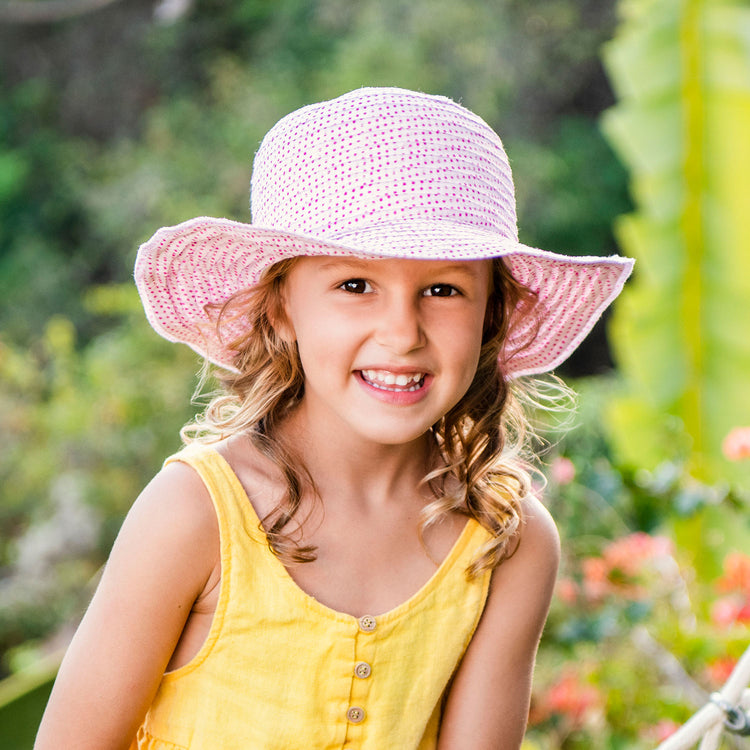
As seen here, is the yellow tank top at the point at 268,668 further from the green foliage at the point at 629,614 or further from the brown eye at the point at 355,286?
the green foliage at the point at 629,614

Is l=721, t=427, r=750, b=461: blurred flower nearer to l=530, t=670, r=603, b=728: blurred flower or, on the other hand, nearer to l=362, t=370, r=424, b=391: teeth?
l=530, t=670, r=603, b=728: blurred flower

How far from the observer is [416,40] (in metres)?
7.24

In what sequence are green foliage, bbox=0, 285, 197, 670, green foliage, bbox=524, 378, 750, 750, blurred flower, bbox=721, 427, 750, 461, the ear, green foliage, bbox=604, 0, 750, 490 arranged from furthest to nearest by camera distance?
green foliage, bbox=0, 285, 197, 670
green foliage, bbox=604, 0, 750, 490
blurred flower, bbox=721, 427, 750, 461
green foliage, bbox=524, 378, 750, 750
the ear

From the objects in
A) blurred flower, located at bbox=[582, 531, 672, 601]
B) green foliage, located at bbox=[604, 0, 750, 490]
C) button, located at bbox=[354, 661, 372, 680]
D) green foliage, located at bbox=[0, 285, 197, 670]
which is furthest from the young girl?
green foliage, located at bbox=[0, 285, 197, 670]

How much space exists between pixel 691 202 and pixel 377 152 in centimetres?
224

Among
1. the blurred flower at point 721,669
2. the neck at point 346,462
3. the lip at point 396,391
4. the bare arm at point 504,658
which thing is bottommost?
the blurred flower at point 721,669

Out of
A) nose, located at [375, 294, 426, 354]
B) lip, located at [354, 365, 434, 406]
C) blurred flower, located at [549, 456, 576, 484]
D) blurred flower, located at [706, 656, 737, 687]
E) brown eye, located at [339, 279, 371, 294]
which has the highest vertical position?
brown eye, located at [339, 279, 371, 294]

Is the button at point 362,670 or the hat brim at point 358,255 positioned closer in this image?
the hat brim at point 358,255

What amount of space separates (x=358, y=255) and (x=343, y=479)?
36 cm

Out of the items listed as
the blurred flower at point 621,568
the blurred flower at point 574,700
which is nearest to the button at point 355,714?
the blurred flower at point 621,568

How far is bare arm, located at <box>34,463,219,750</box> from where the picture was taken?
1.21 metres

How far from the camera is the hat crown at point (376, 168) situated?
1.20 metres

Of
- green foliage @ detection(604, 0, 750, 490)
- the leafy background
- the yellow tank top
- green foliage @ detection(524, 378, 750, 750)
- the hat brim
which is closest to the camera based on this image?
the hat brim

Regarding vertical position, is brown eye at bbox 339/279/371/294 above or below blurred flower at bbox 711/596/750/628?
above
